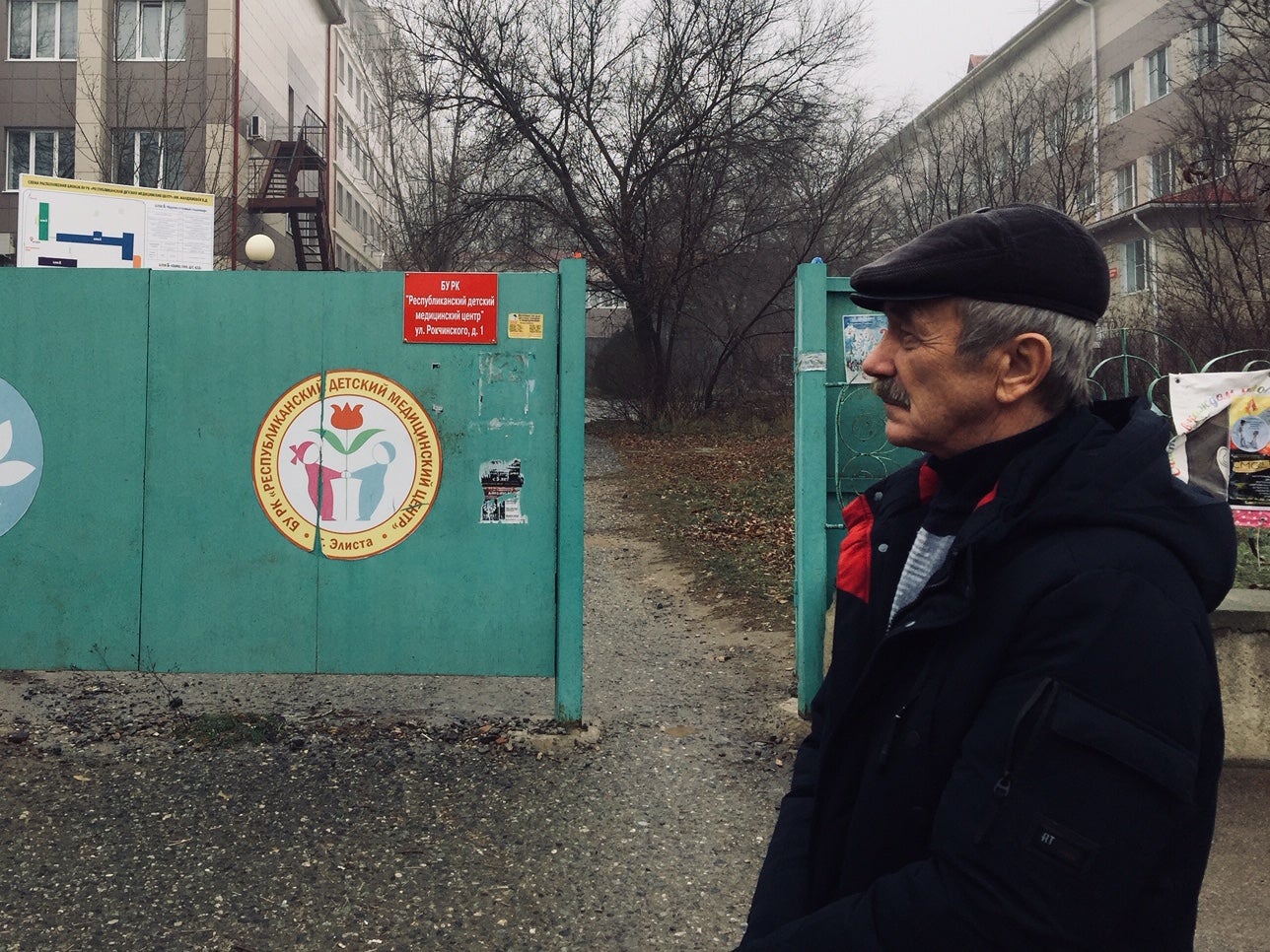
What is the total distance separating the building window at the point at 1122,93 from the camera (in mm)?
33750

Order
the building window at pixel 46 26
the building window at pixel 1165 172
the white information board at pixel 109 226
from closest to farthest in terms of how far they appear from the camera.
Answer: the white information board at pixel 109 226, the building window at pixel 1165 172, the building window at pixel 46 26

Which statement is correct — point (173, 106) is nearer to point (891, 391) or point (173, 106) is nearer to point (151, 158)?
point (151, 158)

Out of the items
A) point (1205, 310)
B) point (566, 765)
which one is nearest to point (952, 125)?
point (1205, 310)

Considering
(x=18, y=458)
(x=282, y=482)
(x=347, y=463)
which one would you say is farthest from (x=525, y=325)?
(x=18, y=458)

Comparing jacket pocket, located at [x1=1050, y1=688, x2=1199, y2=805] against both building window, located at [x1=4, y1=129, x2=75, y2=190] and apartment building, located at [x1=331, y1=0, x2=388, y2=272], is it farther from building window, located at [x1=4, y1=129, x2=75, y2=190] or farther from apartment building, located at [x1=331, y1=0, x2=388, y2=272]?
apartment building, located at [x1=331, y1=0, x2=388, y2=272]

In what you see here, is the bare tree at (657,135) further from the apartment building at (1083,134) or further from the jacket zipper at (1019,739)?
the jacket zipper at (1019,739)

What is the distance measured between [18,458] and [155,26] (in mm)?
31358

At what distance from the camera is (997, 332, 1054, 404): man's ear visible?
4.91 ft

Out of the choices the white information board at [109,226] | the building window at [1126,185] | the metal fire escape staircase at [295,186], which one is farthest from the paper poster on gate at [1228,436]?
the metal fire escape staircase at [295,186]

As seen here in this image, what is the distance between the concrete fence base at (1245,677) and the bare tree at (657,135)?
22.7 m

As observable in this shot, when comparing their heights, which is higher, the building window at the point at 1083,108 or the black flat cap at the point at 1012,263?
the building window at the point at 1083,108

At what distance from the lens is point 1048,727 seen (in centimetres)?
125

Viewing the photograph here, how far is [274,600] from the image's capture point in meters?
5.17

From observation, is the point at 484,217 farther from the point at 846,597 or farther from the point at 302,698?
the point at 846,597
